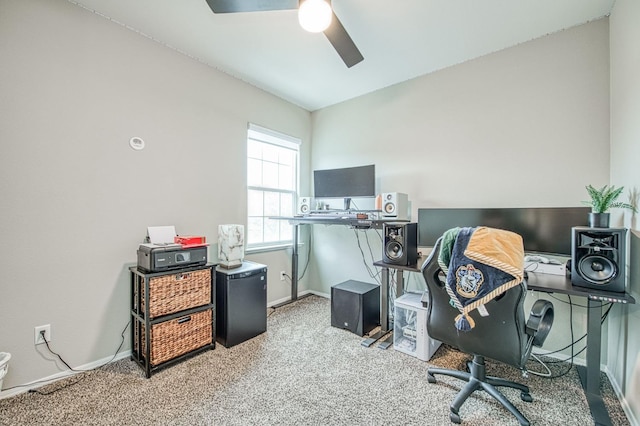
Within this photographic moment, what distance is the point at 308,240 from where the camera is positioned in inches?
151

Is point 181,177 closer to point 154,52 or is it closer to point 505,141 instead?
point 154,52

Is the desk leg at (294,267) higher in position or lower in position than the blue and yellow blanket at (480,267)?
lower

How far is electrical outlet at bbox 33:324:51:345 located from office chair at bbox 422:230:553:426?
250 cm

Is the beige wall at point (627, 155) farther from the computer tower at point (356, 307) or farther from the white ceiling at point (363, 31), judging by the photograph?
the computer tower at point (356, 307)

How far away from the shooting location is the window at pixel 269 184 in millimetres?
3244

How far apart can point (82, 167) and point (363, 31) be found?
7.71 feet

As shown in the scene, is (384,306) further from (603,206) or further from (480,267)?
(603,206)

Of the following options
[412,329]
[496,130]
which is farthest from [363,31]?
[412,329]

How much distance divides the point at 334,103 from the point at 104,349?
11.3ft

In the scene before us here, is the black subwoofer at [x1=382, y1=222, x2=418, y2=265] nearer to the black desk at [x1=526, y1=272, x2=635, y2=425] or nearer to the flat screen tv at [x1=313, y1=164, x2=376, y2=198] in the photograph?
the flat screen tv at [x1=313, y1=164, x2=376, y2=198]

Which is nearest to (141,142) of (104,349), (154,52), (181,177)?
(181,177)

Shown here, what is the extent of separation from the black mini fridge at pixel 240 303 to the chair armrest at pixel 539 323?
201cm

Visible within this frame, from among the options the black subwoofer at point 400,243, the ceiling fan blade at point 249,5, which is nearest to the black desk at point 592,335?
the black subwoofer at point 400,243

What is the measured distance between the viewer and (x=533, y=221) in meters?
2.13
